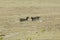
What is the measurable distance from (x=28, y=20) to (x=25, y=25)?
0.04 m

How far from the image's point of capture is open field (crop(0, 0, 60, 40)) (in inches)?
47.2

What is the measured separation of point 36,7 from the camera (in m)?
1.21

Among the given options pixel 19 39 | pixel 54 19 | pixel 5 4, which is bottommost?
pixel 19 39

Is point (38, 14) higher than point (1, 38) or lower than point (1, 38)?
higher

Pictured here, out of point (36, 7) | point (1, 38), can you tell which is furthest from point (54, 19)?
point (1, 38)

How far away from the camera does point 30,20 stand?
1218 millimetres

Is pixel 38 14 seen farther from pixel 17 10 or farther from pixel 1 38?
pixel 1 38

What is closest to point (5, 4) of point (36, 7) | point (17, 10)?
point (17, 10)

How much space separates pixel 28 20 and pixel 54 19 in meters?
0.16

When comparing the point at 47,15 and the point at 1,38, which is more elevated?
the point at 47,15

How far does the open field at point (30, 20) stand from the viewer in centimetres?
120

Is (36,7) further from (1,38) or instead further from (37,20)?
(1,38)

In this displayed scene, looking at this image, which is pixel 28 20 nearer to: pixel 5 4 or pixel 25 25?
pixel 25 25

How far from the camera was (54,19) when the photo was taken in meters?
1.23
